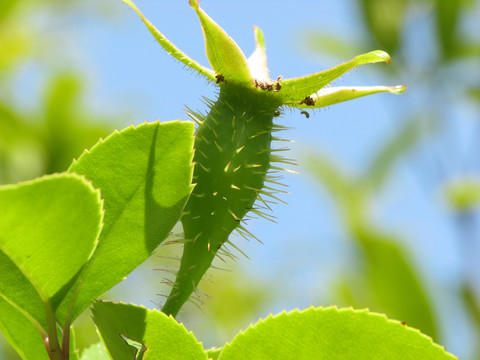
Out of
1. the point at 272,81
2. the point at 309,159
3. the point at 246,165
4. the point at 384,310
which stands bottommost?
the point at 246,165

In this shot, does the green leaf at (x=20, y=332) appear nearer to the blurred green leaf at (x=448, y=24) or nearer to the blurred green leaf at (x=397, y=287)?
the blurred green leaf at (x=397, y=287)

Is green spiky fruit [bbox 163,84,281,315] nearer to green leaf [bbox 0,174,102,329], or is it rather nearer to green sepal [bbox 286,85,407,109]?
green sepal [bbox 286,85,407,109]

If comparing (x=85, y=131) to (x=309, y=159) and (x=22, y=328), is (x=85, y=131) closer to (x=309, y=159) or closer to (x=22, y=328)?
(x=309, y=159)

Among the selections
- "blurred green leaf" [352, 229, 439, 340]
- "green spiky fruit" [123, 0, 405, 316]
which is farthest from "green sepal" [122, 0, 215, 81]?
"blurred green leaf" [352, 229, 439, 340]

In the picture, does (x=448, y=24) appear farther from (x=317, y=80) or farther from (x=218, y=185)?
(x=218, y=185)

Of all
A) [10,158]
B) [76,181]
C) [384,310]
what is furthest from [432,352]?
[10,158]
